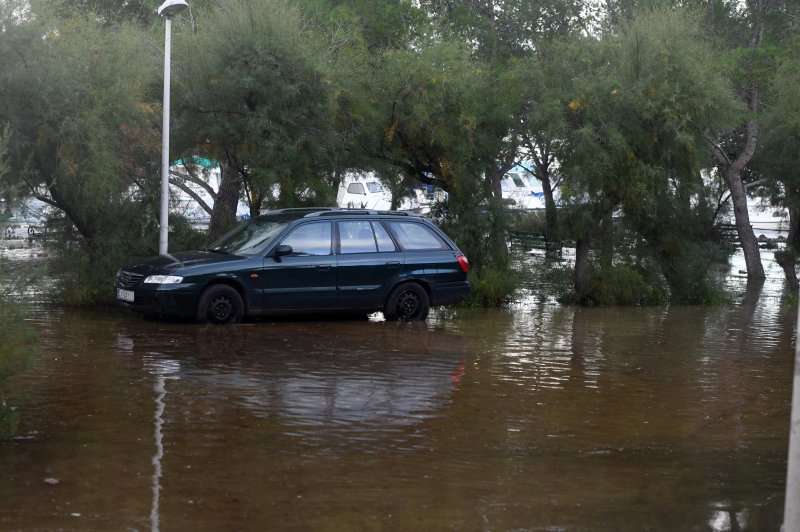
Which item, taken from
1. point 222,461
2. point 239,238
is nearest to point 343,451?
point 222,461

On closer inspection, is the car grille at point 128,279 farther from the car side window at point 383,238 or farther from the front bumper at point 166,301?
the car side window at point 383,238

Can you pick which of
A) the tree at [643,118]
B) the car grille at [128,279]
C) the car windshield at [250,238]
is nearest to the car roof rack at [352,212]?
the car windshield at [250,238]

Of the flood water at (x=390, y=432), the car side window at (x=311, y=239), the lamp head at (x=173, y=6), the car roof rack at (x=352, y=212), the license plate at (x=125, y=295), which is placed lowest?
the flood water at (x=390, y=432)

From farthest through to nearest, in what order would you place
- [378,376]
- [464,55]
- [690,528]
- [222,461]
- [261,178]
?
[464,55], [261,178], [378,376], [222,461], [690,528]

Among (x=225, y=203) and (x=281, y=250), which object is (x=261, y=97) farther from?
(x=281, y=250)

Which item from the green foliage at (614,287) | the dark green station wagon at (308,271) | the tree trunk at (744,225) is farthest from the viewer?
the tree trunk at (744,225)

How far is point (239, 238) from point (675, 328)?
6.75 m

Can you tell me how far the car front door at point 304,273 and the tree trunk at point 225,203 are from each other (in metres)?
3.55

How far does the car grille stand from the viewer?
49.4 ft

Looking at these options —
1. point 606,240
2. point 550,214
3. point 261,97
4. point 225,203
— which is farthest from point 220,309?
point 606,240

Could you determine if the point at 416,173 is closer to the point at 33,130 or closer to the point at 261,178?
the point at 261,178

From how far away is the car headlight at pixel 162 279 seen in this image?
1468 centimetres

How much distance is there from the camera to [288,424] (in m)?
8.89

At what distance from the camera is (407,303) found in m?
16.4
